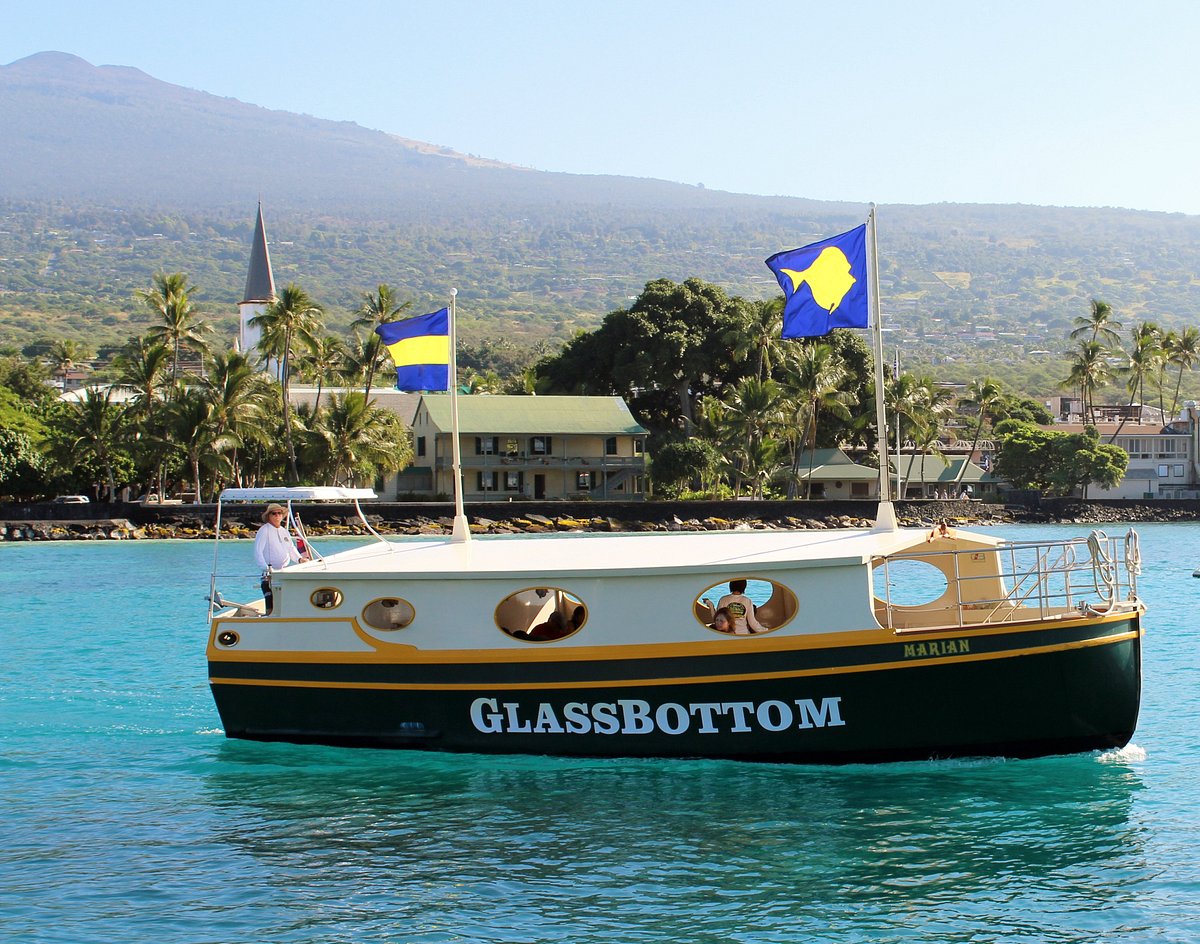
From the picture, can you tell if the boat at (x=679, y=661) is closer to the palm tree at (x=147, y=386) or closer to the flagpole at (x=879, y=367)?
the flagpole at (x=879, y=367)

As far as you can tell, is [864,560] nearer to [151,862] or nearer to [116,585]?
[151,862]

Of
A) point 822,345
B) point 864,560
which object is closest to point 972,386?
point 822,345

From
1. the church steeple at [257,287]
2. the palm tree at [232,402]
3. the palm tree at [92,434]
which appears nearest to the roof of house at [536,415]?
the palm tree at [232,402]

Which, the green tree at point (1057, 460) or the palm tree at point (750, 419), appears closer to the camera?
the palm tree at point (750, 419)

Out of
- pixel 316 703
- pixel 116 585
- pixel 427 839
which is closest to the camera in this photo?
pixel 427 839

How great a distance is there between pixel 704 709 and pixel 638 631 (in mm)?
935

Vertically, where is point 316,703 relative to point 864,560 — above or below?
below

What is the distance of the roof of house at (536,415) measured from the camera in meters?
69.8

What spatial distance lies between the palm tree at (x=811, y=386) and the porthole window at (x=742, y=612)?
171 feet

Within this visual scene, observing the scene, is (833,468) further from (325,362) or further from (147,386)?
(147,386)

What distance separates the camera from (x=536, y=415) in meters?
70.8

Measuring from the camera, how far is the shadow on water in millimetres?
9141

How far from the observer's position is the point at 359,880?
9.75 meters

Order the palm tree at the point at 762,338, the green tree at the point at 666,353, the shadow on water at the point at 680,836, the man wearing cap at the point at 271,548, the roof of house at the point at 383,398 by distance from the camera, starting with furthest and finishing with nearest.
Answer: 1. the roof of house at the point at 383,398
2. the green tree at the point at 666,353
3. the palm tree at the point at 762,338
4. the man wearing cap at the point at 271,548
5. the shadow on water at the point at 680,836
